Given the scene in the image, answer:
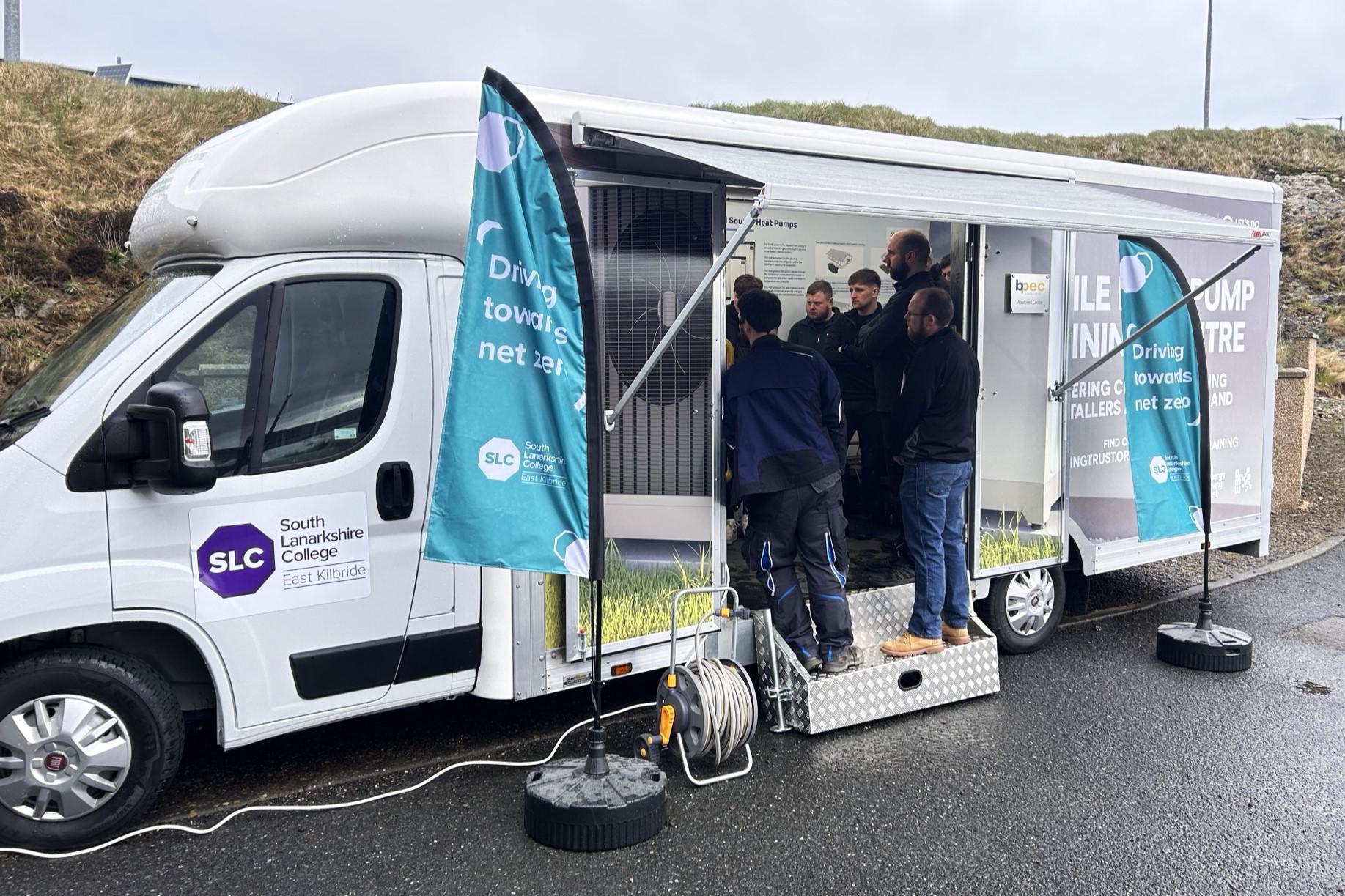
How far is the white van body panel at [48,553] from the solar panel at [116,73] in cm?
1331

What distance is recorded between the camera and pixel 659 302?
489 centimetres

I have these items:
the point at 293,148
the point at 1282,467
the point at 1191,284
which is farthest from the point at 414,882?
the point at 1282,467

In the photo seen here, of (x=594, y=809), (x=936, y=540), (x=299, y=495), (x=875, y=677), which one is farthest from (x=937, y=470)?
(x=299, y=495)

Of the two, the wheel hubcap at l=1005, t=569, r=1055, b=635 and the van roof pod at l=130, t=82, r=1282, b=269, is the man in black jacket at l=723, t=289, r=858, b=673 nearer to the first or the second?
the van roof pod at l=130, t=82, r=1282, b=269

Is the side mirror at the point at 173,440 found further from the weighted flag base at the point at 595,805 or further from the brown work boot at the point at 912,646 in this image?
the brown work boot at the point at 912,646

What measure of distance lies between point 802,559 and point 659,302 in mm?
1390

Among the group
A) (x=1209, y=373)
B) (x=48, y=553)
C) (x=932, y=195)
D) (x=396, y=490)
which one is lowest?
(x=48, y=553)

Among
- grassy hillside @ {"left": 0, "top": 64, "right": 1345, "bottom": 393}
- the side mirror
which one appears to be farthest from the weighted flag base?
grassy hillside @ {"left": 0, "top": 64, "right": 1345, "bottom": 393}

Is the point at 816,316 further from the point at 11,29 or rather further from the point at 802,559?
the point at 11,29

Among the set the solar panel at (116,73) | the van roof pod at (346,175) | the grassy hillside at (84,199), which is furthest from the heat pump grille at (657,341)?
the solar panel at (116,73)

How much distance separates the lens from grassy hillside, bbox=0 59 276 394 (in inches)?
380

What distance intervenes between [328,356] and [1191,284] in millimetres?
5174

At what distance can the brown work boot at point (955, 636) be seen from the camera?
17.9 feet

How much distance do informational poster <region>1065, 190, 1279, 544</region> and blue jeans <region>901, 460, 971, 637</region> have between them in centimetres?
105
